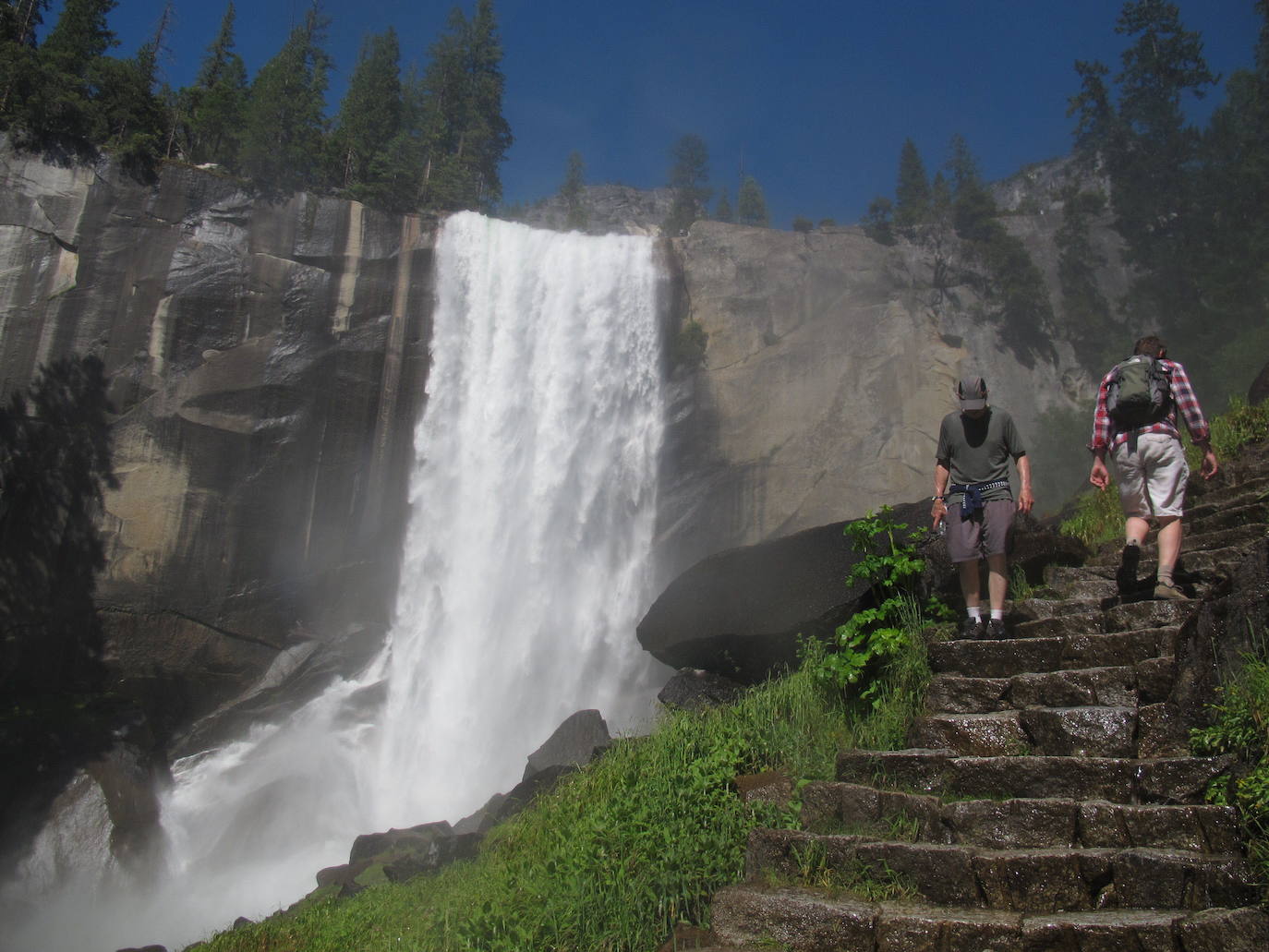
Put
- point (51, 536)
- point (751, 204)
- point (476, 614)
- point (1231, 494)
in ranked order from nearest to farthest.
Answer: point (1231, 494)
point (51, 536)
point (476, 614)
point (751, 204)

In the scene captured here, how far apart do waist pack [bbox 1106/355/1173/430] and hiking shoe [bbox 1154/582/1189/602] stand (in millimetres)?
1171

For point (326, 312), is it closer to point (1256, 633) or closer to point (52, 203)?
point (52, 203)

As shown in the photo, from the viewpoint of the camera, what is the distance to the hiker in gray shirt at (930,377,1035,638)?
523 centimetres

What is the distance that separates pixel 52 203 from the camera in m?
18.4

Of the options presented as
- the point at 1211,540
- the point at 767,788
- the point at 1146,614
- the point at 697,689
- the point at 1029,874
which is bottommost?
the point at 697,689

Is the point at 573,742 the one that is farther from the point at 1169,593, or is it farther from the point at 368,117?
the point at 368,117

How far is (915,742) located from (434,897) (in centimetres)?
409

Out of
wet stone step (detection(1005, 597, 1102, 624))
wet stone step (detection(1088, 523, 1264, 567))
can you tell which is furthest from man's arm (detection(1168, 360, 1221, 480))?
wet stone step (detection(1005, 597, 1102, 624))

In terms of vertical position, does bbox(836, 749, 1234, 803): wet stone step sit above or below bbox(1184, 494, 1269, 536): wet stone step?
below

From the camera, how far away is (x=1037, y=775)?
12.9 feet

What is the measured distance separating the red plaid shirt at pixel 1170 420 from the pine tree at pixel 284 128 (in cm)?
1949

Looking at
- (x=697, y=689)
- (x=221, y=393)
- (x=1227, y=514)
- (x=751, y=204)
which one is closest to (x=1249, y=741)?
(x=1227, y=514)

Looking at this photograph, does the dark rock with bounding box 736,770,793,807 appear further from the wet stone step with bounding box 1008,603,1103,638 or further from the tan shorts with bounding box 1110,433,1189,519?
the tan shorts with bounding box 1110,433,1189,519

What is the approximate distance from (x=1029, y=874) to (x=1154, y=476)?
3380 millimetres
